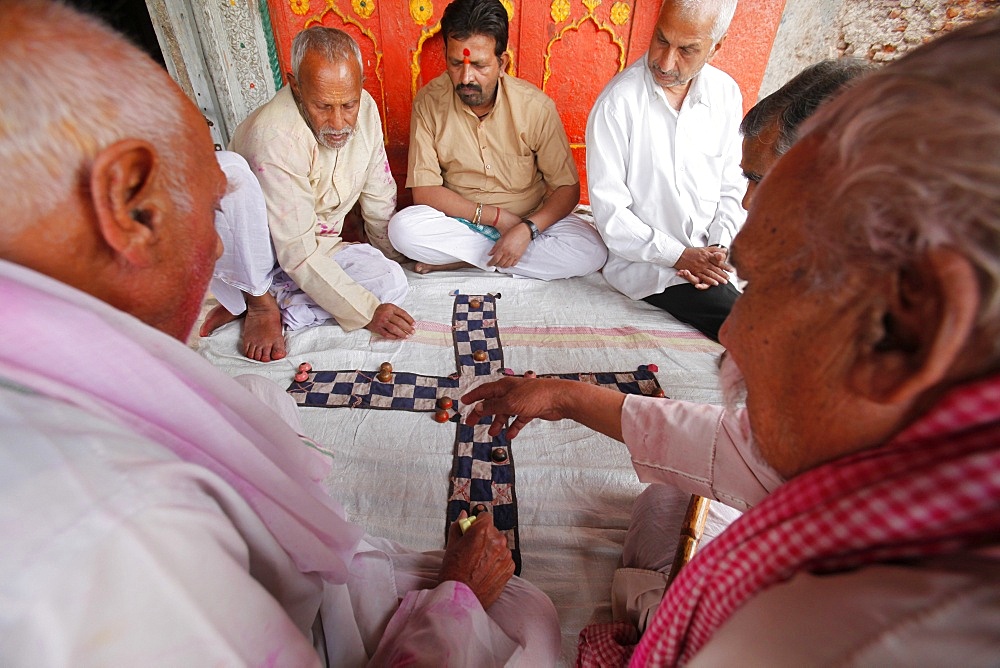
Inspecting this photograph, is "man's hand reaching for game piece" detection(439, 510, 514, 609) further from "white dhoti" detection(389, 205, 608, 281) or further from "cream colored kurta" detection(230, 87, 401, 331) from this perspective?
"white dhoti" detection(389, 205, 608, 281)

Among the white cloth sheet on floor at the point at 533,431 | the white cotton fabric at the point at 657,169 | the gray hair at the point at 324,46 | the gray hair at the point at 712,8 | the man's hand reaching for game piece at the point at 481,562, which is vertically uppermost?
the gray hair at the point at 712,8

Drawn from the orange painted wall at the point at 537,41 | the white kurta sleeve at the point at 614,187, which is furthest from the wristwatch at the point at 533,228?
the orange painted wall at the point at 537,41

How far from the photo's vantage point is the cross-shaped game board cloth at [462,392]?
1.65 meters

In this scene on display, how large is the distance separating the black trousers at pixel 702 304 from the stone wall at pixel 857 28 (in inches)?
90.0

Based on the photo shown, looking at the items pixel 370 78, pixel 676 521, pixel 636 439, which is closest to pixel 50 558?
pixel 636 439

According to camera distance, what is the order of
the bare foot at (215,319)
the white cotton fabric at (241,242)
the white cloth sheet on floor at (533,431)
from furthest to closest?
the bare foot at (215,319) → the white cotton fabric at (241,242) → the white cloth sheet on floor at (533,431)

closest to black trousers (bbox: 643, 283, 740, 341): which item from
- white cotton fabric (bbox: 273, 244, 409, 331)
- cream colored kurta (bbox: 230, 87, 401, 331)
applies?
white cotton fabric (bbox: 273, 244, 409, 331)

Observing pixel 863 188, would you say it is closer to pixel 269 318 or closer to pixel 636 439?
pixel 636 439

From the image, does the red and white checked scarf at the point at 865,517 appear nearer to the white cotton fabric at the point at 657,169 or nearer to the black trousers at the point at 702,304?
the black trousers at the point at 702,304

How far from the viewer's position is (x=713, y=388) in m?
2.17

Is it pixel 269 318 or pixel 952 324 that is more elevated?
pixel 952 324

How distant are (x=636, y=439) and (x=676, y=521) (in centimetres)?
27

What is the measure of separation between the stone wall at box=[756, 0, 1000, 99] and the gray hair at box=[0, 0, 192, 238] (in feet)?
14.2

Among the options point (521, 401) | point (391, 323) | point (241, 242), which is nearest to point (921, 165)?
point (521, 401)
